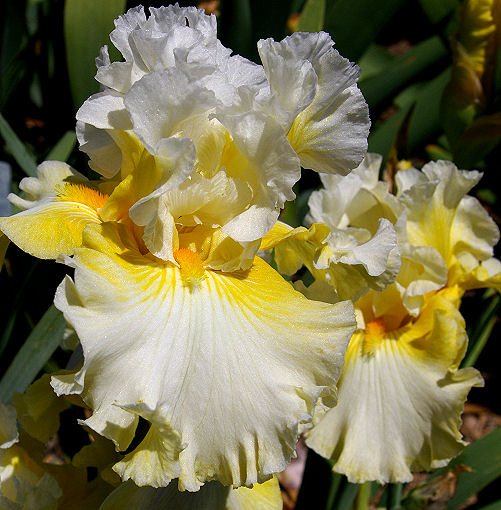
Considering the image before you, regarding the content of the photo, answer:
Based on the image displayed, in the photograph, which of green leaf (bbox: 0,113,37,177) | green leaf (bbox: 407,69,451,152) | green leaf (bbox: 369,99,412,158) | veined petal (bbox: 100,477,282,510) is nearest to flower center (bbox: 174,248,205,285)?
veined petal (bbox: 100,477,282,510)

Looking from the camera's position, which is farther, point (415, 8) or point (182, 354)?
point (415, 8)

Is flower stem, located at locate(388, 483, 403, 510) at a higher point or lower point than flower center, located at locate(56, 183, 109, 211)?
lower

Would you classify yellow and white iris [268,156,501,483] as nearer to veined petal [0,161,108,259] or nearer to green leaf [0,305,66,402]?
veined petal [0,161,108,259]

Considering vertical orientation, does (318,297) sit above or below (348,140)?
below

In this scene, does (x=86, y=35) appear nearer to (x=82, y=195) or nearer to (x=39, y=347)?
(x=82, y=195)

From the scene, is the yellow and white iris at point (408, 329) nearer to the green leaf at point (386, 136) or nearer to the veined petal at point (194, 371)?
the veined petal at point (194, 371)

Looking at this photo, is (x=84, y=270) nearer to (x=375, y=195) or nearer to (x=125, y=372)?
(x=125, y=372)

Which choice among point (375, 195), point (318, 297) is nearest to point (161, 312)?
point (318, 297)
